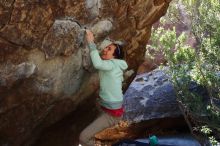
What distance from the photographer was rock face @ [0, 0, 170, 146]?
5.39 m

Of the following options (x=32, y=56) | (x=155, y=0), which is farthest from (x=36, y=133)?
(x=155, y=0)

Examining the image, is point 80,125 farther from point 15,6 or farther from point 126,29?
point 15,6

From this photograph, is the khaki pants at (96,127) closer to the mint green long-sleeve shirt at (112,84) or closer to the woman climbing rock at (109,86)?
the woman climbing rock at (109,86)

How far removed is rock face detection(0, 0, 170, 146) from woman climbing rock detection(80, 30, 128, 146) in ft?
0.96

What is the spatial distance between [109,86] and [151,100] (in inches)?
158

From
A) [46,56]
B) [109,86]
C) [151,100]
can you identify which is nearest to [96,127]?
[109,86]

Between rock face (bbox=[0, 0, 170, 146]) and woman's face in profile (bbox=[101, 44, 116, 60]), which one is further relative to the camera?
woman's face in profile (bbox=[101, 44, 116, 60])

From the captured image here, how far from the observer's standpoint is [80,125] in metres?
7.56

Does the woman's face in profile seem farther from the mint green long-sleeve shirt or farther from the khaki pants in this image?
the khaki pants

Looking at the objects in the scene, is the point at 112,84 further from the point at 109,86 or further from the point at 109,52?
the point at 109,52

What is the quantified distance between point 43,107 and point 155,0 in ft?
8.34

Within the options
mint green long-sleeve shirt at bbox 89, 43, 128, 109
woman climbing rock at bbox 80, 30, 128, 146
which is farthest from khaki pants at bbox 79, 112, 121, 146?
mint green long-sleeve shirt at bbox 89, 43, 128, 109

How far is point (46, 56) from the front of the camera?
18.9ft

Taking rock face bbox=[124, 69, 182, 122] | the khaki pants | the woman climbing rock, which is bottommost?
rock face bbox=[124, 69, 182, 122]
